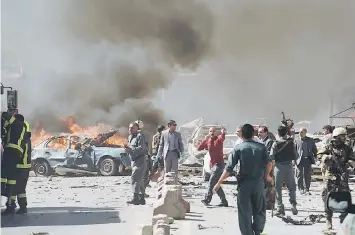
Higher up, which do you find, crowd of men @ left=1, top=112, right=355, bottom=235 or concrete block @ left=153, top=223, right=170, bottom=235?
crowd of men @ left=1, top=112, right=355, bottom=235

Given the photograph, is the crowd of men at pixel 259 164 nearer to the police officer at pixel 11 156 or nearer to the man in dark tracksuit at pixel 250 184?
the man in dark tracksuit at pixel 250 184

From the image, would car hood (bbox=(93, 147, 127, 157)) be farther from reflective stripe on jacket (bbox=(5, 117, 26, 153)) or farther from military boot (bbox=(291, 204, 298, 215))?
military boot (bbox=(291, 204, 298, 215))

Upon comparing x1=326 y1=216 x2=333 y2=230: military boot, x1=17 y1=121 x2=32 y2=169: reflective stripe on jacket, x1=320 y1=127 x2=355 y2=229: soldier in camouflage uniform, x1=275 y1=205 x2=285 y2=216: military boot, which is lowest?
x1=326 y1=216 x2=333 y2=230: military boot

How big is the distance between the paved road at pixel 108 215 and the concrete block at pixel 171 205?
0.55 ft

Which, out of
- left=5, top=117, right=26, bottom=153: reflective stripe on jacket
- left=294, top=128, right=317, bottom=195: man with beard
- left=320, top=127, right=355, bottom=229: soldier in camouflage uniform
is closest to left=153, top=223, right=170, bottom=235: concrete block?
left=320, top=127, right=355, bottom=229: soldier in camouflage uniform

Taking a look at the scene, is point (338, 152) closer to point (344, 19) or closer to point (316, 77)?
point (344, 19)

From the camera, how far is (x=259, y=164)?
20.5 ft

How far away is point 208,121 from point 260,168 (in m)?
33.3

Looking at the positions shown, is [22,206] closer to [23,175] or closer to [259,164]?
[23,175]

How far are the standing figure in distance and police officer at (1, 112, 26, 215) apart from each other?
3007 mm

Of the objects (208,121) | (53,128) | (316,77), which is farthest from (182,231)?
(208,121)

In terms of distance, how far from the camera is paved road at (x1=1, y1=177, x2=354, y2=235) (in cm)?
747

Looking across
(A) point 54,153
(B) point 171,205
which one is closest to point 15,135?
(B) point 171,205

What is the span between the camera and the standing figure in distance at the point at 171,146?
10.8 meters
